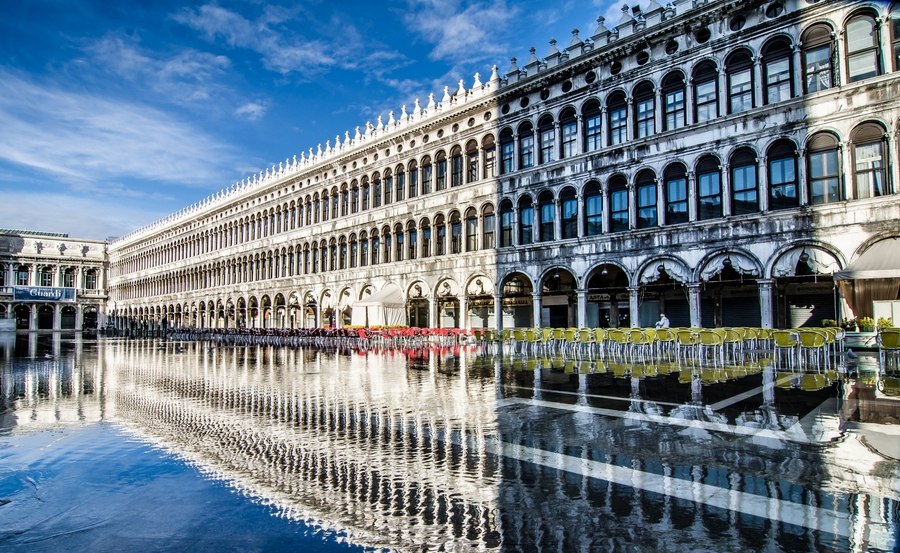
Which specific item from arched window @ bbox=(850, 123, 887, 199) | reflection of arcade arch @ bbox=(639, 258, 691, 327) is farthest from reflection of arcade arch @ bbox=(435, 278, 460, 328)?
arched window @ bbox=(850, 123, 887, 199)

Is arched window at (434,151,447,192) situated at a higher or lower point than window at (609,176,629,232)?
higher

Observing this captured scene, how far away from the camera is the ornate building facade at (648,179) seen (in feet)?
66.5

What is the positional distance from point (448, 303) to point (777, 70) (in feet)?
69.0

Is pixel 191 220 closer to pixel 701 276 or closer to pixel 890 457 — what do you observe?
pixel 701 276

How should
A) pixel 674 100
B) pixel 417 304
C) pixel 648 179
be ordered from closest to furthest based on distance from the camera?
1. pixel 674 100
2. pixel 648 179
3. pixel 417 304

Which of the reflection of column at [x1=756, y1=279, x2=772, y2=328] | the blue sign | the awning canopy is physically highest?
the blue sign

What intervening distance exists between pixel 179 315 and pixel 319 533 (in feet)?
233

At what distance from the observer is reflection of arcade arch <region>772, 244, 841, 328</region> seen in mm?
20781

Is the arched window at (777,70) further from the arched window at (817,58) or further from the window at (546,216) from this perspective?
the window at (546,216)

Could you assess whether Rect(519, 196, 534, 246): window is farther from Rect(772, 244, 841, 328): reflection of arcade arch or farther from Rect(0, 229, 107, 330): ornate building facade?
Rect(0, 229, 107, 330): ornate building facade

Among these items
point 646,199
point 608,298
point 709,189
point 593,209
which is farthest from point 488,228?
point 709,189

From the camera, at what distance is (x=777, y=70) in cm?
2198

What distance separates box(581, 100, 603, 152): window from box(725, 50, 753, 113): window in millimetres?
5854

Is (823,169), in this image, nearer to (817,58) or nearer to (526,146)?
(817,58)
